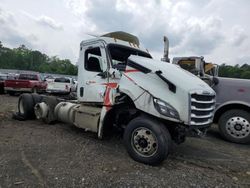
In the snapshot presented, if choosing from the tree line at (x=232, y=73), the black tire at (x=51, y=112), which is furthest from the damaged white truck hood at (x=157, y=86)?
the tree line at (x=232, y=73)

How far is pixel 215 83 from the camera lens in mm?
6488

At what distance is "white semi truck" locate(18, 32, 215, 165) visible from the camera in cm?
394

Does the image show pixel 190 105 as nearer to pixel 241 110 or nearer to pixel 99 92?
pixel 99 92

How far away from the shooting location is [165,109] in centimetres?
392

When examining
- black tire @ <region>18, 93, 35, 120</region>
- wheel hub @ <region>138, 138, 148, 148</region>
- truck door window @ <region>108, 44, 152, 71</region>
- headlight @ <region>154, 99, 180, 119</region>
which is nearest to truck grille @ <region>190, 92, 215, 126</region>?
headlight @ <region>154, 99, 180, 119</region>

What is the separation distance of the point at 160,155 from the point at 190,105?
102cm

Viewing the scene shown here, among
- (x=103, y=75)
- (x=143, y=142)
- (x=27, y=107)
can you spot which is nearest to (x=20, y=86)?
(x=27, y=107)

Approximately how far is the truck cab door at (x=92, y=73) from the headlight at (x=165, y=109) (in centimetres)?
159

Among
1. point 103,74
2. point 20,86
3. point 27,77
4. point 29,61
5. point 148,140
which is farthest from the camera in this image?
point 29,61

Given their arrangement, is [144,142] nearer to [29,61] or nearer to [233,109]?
[233,109]

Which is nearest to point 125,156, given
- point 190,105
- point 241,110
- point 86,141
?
point 86,141

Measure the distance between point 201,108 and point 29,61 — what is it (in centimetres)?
10818

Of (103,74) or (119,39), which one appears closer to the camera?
(103,74)

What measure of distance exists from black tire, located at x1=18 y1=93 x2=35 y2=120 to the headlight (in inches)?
197
